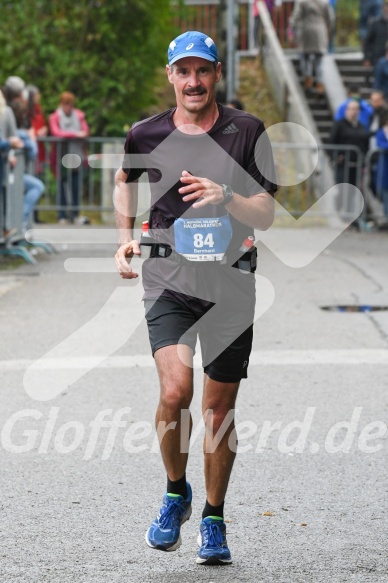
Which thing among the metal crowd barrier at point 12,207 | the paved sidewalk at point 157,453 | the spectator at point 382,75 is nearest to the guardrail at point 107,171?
the spectator at point 382,75

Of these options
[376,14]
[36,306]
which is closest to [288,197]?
[376,14]

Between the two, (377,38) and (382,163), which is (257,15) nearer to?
(377,38)

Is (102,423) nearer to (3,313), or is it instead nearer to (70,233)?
(3,313)

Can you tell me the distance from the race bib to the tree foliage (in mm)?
18249

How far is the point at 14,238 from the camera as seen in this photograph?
1464 cm

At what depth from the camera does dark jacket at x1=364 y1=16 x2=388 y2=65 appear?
77.7ft

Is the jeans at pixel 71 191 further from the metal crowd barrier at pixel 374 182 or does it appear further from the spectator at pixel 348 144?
the metal crowd barrier at pixel 374 182

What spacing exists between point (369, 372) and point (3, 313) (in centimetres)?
382

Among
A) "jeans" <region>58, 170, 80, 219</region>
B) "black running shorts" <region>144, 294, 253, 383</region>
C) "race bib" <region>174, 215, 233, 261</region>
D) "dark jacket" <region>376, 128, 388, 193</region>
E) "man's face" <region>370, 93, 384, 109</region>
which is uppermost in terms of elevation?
"race bib" <region>174, 215, 233, 261</region>

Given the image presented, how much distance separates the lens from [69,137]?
62.5 ft

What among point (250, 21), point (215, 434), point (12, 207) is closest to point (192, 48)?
point (215, 434)

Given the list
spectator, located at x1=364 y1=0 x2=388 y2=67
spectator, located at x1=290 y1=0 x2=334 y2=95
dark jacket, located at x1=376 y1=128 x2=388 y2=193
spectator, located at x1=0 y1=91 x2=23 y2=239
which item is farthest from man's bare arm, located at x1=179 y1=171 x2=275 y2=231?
spectator, located at x1=290 y1=0 x2=334 y2=95

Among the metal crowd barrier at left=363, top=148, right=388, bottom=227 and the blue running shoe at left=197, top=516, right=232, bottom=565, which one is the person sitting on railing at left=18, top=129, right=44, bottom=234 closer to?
the metal crowd barrier at left=363, top=148, right=388, bottom=227

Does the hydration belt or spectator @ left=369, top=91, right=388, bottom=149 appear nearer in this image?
the hydration belt
